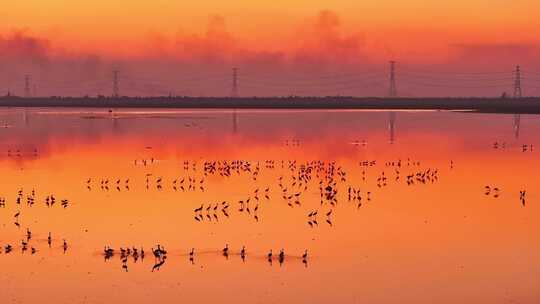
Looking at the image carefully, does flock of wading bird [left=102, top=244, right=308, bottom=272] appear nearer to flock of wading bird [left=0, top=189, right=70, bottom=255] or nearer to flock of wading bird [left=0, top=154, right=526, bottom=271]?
flock of wading bird [left=0, top=154, right=526, bottom=271]

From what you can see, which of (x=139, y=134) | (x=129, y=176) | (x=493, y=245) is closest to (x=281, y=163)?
(x=129, y=176)

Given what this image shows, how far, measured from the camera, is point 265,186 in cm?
4656

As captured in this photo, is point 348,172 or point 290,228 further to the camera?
point 348,172

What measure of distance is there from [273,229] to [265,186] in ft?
42.8

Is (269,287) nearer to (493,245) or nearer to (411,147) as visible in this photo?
(493,245)

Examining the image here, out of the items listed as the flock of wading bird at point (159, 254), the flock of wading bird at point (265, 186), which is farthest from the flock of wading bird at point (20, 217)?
the flock of wading bird at point (159, 254)

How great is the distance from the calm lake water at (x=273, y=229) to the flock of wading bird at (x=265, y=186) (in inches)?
4.8

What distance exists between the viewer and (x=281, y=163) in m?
60.4

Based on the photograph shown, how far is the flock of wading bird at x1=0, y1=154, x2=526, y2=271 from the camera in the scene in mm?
30000

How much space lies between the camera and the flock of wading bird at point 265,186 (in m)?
30.0

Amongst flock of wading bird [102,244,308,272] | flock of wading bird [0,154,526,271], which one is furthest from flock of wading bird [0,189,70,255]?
flock of wading bird [102,244,308,272]

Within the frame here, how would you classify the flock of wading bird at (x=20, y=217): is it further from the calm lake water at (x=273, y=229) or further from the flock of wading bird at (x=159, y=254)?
the flock of wading bird at (x=159, y=254)

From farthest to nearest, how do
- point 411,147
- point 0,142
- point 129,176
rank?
point 0,142
point 411,147
point 129,176

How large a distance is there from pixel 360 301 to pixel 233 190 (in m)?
21.3
